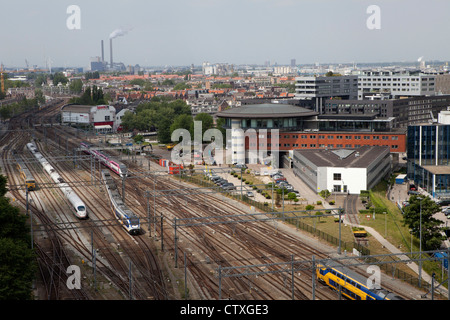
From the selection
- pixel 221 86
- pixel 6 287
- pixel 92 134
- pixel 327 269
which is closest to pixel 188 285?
pixel 327 269

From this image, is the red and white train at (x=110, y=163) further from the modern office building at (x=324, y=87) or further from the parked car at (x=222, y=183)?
the modern office building at (x=324, y=87)

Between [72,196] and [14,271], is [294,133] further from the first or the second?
[14,271]

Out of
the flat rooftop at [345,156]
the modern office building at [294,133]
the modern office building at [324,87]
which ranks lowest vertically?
the flat rooftop at [345,156]

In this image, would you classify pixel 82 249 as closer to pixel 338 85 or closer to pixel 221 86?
pixel 338 85

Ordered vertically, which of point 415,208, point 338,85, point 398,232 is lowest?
point 398,232

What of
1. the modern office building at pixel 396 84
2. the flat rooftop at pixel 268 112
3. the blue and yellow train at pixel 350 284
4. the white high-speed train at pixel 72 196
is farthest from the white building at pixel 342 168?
the modern office building at pixel 396 84

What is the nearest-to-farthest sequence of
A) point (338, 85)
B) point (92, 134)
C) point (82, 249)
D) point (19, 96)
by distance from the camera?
point (82, 249) → point (92, 134) → point (338, 85) → point (19, 96)
